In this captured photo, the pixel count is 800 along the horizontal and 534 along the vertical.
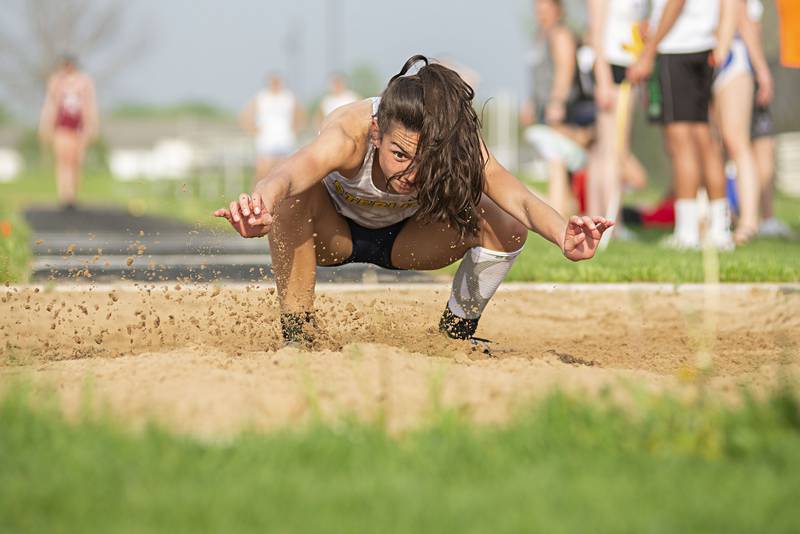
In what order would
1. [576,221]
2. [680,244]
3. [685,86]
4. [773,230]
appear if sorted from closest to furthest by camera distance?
1. [576,221]
2. [685,86]
3. [680,244]
4. [773,230]

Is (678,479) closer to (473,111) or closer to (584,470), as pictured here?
(584,470)

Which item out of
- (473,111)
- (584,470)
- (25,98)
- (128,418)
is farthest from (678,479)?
(25,98)

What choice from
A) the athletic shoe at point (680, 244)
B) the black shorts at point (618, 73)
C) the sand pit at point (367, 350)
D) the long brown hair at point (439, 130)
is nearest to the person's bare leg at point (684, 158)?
the athletic shoe at point (680, 244)

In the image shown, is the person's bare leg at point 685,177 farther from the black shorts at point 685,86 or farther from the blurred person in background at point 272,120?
the blurred person in background at point 272,120

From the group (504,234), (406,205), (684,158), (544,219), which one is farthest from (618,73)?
(544,219)

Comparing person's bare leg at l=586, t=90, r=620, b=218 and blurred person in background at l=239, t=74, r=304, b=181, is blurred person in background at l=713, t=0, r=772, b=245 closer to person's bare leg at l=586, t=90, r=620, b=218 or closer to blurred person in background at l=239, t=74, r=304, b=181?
person's bare leg at l=586, t=90, r=620, b=218

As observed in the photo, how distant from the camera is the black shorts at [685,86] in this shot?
28.4 feet

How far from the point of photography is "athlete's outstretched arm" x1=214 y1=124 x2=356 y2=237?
3.89 metres

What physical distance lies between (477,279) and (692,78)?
4.37 metres

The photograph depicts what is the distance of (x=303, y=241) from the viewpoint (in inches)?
194

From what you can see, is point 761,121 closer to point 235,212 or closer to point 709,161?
point 709,161

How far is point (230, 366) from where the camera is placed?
13.1 ft

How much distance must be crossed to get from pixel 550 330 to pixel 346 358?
247cm

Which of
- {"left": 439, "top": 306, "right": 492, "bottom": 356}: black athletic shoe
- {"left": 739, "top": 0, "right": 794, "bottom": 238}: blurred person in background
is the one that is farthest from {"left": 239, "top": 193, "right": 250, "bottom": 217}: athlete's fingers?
{"left": 739, "top": 0, "right": 794, "bottom": 238}: blurred person in background
